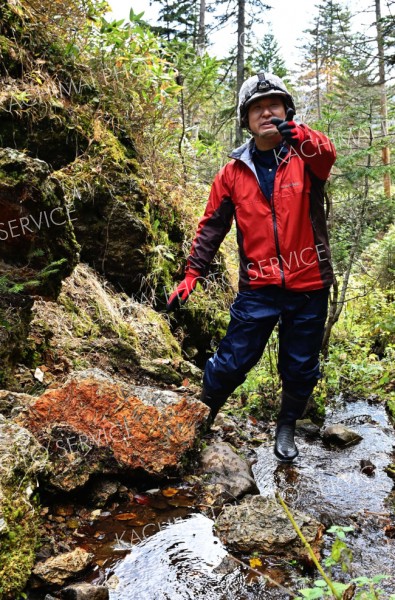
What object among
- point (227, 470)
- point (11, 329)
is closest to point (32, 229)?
point (11, 329)

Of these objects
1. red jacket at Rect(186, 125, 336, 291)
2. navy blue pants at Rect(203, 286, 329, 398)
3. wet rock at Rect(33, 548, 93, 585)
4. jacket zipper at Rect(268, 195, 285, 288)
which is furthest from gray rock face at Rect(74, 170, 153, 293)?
wet rock at Rect(33, 548, 93, 585)

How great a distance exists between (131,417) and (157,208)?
3.52 m

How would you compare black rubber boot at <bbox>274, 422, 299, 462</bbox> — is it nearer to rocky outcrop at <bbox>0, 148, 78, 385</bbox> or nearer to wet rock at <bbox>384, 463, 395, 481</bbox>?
wet rock at <bbox>384, 463, 395, 481</bbox>

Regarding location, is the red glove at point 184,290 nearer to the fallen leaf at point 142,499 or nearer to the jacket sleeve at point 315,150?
the jacket sleeve at point 315,150

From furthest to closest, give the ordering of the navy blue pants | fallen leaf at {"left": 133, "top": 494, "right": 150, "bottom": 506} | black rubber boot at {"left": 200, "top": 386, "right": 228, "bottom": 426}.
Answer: black rubber boot at {"left": 200, "top": 386, "right": 228, "bottom": 426}
the navy blue pants
fallen leaf at {"left": 133, "top": 494, "right": 150, "bottom": 506}

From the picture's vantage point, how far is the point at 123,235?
515cm

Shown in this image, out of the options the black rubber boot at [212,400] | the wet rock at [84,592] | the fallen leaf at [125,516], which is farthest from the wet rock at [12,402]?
the black rubber boot at [212,400]

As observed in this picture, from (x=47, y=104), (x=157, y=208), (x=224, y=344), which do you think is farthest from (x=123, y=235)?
(x=224, y=344)

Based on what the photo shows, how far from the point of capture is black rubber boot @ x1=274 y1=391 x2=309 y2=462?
12.2 feet

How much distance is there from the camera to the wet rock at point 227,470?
3027mm

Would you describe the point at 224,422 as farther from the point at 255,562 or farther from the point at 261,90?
the point at 261,90

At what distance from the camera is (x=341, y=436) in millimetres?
3984

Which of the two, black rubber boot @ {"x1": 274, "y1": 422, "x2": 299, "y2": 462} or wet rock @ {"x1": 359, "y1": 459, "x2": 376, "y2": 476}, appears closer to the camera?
wet rock @ {"x1": 359, "y1": 459, "x2": 376, "y2": 476}

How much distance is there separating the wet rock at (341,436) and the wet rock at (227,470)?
1087mm
